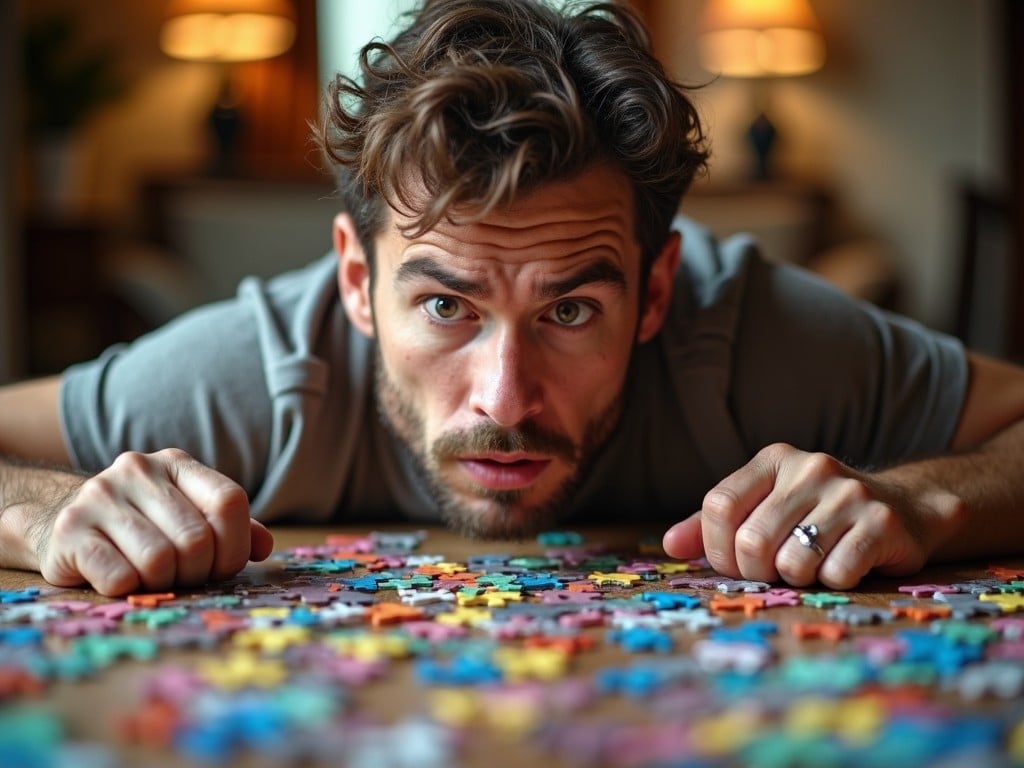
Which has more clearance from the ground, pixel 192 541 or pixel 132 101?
pixel 132 101

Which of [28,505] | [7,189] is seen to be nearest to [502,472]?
[28,505]

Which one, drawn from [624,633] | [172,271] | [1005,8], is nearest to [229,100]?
[172,271]

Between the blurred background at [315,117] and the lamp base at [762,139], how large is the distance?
1cm

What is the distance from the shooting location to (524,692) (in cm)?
121

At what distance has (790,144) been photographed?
716 centimetres

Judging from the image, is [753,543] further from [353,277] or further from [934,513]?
[353,277]

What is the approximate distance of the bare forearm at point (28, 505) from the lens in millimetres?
1856

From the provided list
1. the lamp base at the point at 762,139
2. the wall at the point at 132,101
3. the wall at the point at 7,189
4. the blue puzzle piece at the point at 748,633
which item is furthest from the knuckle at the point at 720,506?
the wall at the point at 132,101

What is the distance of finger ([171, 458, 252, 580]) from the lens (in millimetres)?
1739

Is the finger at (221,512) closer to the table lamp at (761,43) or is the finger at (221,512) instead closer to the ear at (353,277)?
the ear at (353,277)

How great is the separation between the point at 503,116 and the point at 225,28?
5.29m

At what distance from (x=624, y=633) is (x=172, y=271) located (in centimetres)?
545

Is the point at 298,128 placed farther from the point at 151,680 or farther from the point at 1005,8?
the point at 151,680

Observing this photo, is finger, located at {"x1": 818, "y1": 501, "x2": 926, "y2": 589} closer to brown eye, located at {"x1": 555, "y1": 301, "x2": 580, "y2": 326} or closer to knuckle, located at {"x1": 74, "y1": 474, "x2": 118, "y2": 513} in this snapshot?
brown eye, located at {"x1": 555, "y1": 301, "x2": 580, "y2": 326}
